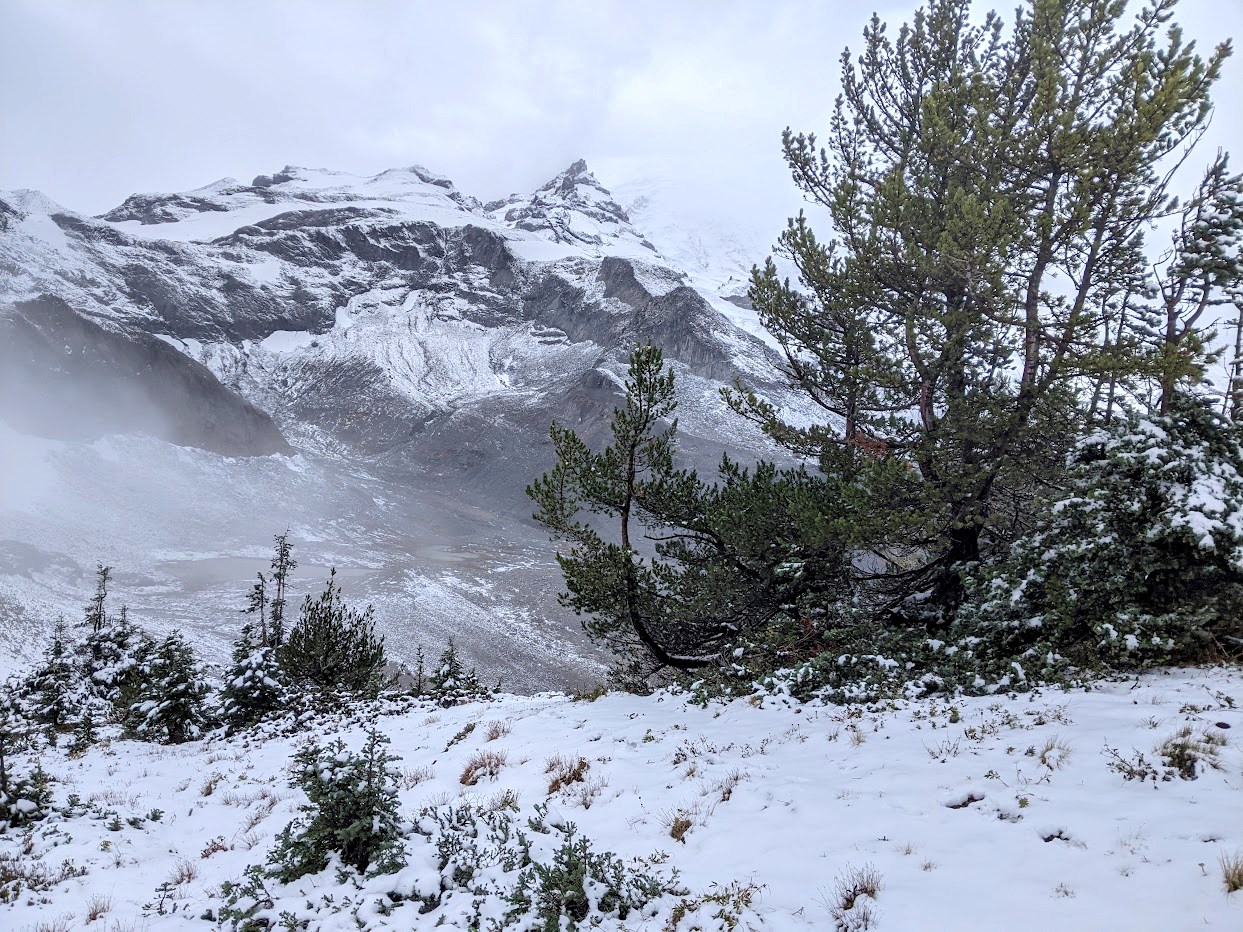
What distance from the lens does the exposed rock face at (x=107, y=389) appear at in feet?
378

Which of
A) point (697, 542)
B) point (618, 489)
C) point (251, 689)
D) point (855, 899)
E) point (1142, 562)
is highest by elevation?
point (618, 489)

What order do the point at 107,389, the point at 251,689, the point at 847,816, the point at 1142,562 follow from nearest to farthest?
the point at 847,816
the point at 1142,562
the point at 251,689
the point at 107,389

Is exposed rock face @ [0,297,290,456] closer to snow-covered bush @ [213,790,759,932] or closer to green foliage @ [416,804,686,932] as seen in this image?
snow-covered bush @ [213,790,759,932]

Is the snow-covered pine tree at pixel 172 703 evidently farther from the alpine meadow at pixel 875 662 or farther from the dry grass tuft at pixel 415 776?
the dry grass tuft at pixel 415 776

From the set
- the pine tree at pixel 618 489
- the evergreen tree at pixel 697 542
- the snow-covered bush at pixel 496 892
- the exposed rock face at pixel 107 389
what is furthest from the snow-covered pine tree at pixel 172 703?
the exposed rock face at pixel 107 389

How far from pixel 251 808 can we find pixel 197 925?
10.3 ft

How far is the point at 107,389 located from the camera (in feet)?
414

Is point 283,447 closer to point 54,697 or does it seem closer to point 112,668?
point 112,668

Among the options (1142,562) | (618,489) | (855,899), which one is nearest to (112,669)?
(618,489)

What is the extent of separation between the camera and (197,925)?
4957mm

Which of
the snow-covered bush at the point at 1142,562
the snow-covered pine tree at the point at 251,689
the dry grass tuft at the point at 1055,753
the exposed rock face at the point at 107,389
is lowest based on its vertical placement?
the snow-covered pine tree at the point at 251,689

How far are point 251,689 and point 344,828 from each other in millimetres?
11019

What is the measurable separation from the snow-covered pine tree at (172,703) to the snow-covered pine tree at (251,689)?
53cm

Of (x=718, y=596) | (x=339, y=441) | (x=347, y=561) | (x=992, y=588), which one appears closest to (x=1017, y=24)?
(x=992, y=588)
